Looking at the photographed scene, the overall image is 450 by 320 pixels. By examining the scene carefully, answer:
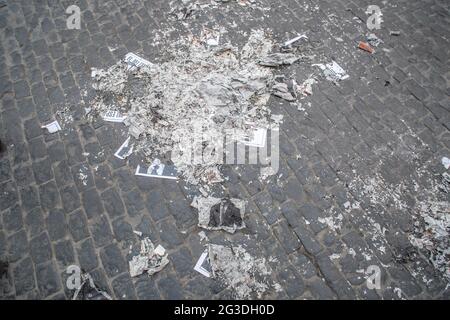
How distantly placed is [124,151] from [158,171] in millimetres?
556

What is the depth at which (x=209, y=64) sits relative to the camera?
16.8 feet

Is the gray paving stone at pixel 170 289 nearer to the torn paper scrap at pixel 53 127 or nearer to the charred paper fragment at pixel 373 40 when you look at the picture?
the torn paper scrap at pixel 53 127

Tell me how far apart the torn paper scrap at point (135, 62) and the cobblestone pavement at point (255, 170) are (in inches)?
5.8

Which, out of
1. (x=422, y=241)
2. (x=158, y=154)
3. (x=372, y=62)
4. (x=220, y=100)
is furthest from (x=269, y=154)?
(x=372, y=62)

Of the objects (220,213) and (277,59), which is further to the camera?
(277,59)

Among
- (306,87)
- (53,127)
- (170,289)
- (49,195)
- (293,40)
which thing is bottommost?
(170,289)

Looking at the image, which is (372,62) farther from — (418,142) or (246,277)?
(246,277)

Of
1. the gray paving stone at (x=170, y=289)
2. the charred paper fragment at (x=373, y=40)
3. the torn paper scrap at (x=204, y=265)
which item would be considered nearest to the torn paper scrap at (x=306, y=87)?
the charred paper fragment at (x=373, y=40)

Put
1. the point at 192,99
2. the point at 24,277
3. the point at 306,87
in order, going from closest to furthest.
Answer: the point at 24,277
the point at 192,99
the point at 306,87

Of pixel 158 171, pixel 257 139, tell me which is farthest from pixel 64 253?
pixel 257 139

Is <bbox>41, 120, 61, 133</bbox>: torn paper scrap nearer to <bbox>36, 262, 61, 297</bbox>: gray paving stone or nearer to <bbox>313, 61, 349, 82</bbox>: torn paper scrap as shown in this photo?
<bbox>36, 262, 61, 297</bbox>: gray paving stone

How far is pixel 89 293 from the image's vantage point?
11.5 ft

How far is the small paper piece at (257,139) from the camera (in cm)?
444

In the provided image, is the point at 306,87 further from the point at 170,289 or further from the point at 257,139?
the point at 170,289
